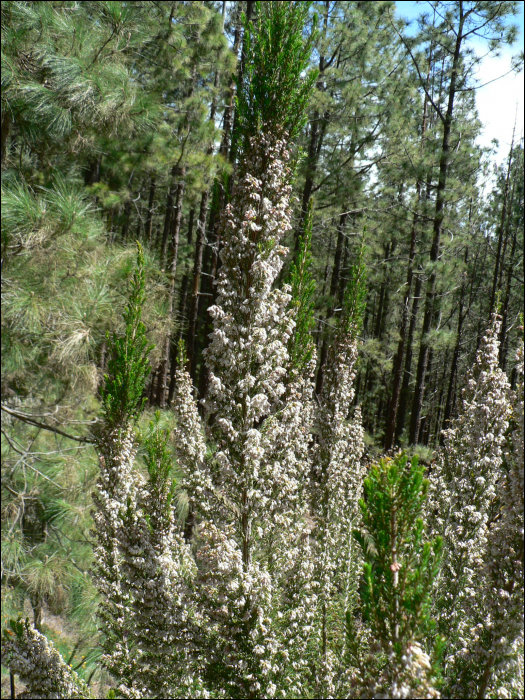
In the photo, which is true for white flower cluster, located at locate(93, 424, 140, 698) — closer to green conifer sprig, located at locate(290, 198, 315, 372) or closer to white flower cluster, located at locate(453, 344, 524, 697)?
green conifer sprig, located at locate(290, 198, 315, 372)

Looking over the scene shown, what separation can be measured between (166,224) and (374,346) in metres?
8.19

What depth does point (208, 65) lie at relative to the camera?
728 centimetres

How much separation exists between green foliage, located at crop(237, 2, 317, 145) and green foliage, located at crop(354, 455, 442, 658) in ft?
9.72

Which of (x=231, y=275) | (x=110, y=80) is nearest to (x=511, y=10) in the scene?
(x=110, y=80)

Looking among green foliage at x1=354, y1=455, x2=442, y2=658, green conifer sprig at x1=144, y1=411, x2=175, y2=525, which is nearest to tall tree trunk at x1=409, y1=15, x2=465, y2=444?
green conifer sprig at x1=144, y1=411, x2=175, y2=525

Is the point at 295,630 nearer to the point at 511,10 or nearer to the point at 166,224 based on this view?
the point at 511,10

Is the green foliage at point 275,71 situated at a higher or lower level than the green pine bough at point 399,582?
higher

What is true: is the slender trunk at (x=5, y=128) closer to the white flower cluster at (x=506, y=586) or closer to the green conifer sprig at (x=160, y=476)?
the green conifer sprig at (x=160, y=476)

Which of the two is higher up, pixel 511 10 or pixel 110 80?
pixel 511 10

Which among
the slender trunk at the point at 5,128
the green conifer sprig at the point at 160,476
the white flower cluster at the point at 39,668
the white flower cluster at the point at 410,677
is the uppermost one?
the slender trunk at the point at 5,128

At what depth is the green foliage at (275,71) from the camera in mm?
3809

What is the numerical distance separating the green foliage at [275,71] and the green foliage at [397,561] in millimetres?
2964

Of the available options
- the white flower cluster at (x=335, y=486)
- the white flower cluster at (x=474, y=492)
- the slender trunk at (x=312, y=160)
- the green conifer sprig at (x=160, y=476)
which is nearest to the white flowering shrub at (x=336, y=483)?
the white flower cluster at (x=335, y=486)

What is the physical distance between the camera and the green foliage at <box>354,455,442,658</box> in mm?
2111
